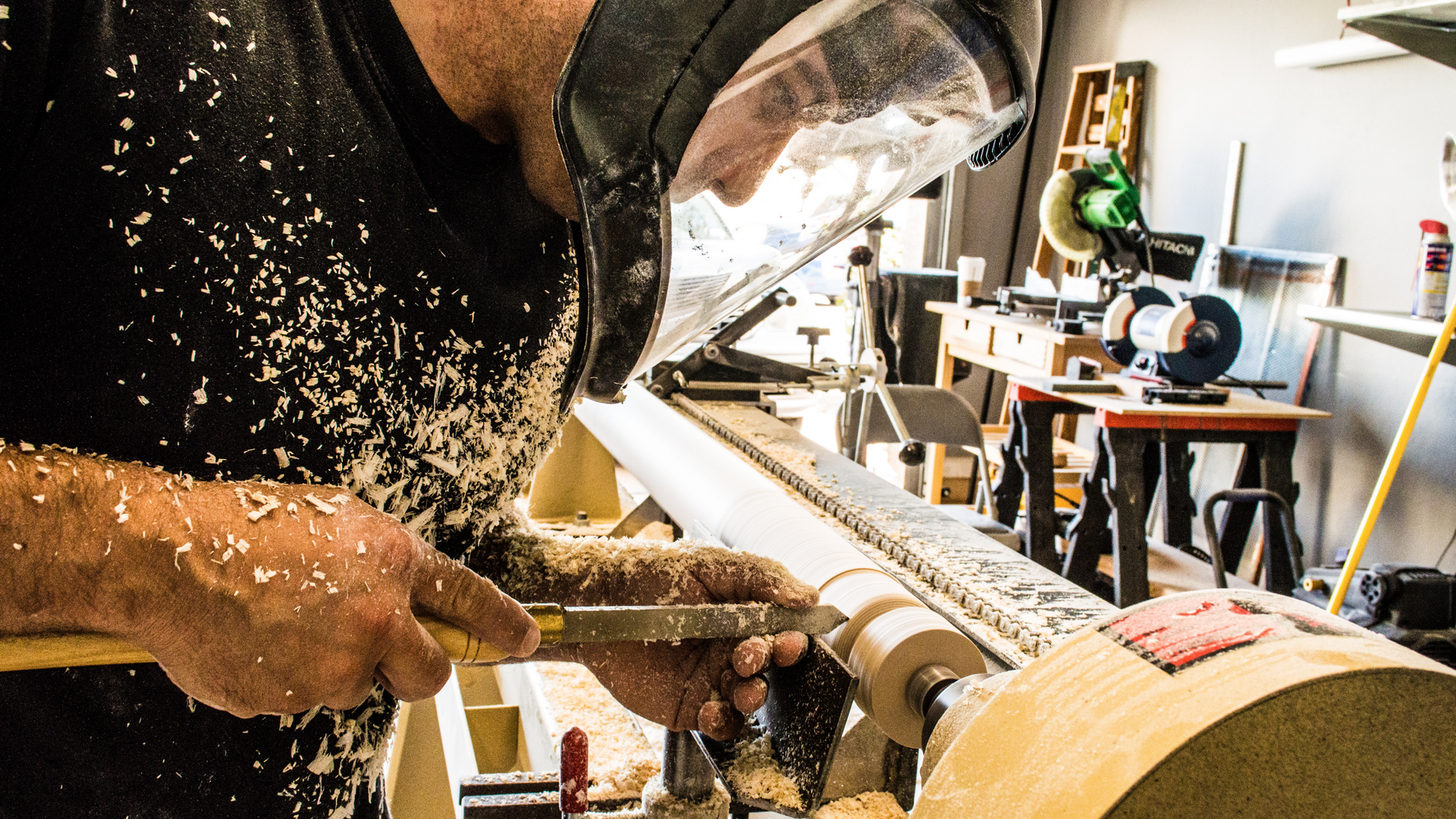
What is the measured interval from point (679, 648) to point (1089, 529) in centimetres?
287

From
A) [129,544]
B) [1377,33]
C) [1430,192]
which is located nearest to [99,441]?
[129,544]

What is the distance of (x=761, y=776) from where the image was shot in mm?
968

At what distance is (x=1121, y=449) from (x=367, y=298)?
120 inches

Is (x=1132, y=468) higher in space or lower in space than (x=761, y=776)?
lower

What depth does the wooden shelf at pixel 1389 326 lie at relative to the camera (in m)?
2.50

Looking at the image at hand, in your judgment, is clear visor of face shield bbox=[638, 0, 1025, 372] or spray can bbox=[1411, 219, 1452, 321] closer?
clear visor of face shield bbox=[638, 0, 1025, 372]

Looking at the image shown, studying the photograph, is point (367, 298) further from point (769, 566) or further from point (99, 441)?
point (769, 566)

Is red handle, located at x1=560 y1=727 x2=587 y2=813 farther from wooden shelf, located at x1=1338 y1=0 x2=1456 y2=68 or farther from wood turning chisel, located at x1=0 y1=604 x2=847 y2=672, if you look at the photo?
wooden shelf, located at x1=1338 y1=0 x2=1456 y2=68

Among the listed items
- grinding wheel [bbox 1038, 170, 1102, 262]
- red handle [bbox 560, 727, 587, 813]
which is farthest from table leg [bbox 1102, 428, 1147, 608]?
red handle [bbox 560, 727, 587, 813]

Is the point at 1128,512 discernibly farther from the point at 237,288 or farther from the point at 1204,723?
the point at 237,288

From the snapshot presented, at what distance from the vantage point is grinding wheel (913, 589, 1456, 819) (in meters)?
0.50

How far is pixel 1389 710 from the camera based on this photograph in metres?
0.51

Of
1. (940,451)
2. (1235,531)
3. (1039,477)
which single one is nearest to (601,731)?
(1039,477)

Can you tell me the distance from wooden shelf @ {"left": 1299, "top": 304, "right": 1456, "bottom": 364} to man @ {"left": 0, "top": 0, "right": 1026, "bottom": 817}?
2.45 meters
